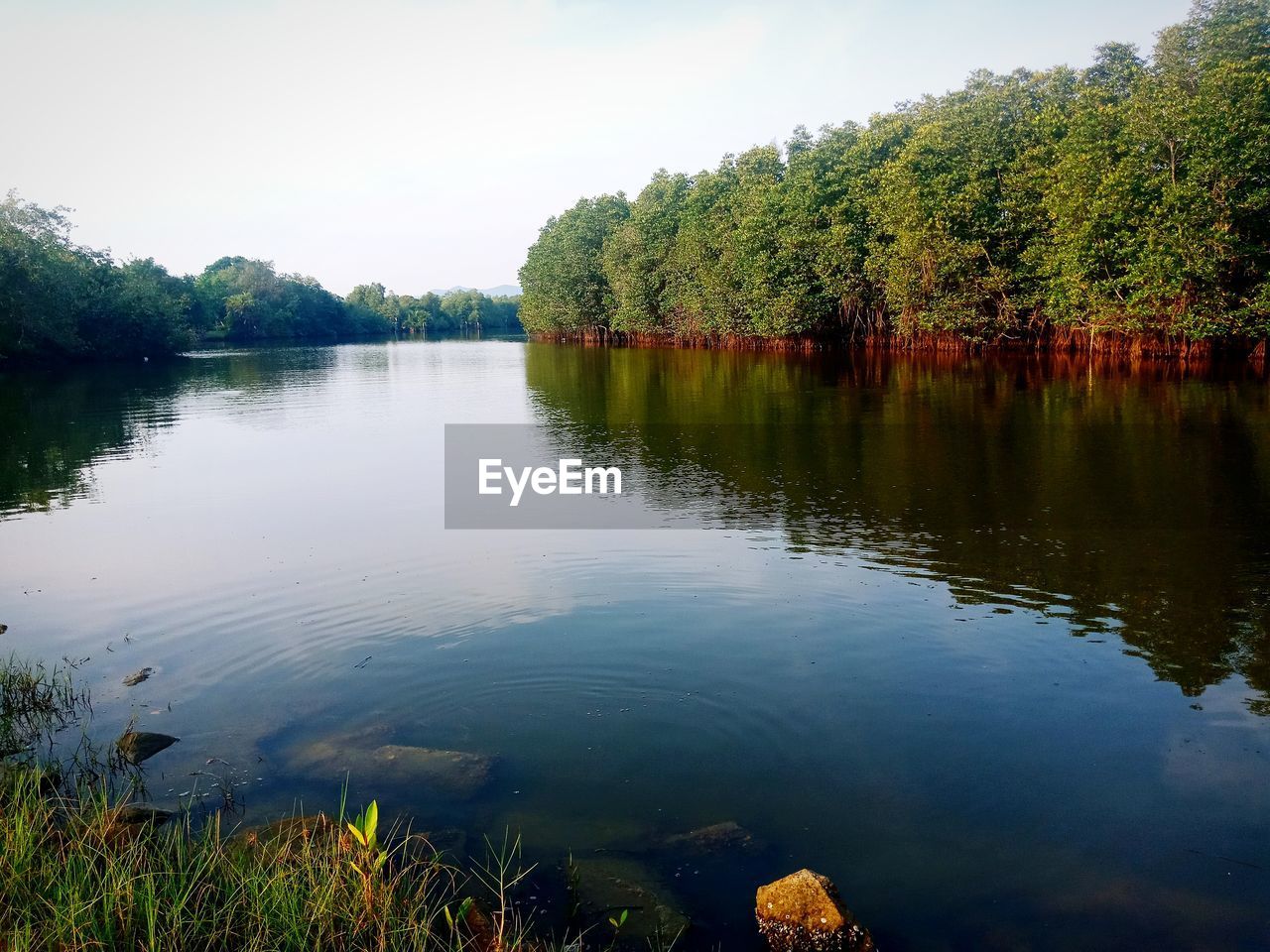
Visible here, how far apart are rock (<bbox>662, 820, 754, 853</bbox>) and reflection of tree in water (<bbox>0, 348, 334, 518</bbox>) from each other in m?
22.1

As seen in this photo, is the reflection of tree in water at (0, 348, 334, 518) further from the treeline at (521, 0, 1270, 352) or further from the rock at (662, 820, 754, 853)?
the treeline at (521, 0, 1270, 352)

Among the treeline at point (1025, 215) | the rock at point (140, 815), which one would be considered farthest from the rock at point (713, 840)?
the treeline at point (1025, 215)

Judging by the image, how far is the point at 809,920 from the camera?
20.8ft

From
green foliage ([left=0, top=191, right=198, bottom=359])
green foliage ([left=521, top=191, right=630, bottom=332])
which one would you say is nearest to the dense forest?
green foliage ([left=0, top=191, right=198, bottom=359])

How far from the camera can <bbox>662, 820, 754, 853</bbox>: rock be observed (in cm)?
771

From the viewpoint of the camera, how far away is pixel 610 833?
7.96 metres

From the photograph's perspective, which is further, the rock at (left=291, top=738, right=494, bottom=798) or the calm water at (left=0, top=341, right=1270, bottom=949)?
the rock at (left=291, top=738, right=494, bottom=798)

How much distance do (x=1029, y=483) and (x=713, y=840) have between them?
16755mm

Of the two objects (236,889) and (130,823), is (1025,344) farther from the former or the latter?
(236,889)

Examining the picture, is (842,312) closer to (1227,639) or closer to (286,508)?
(286,508)

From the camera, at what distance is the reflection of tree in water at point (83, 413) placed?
26.7 meters

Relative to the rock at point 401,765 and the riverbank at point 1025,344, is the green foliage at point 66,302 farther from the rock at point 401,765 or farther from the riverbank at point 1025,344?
the rock at point 401,765

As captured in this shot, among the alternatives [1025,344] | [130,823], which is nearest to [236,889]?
[130,823]

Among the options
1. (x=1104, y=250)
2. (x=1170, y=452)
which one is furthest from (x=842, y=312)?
(x=1170, y=452)
